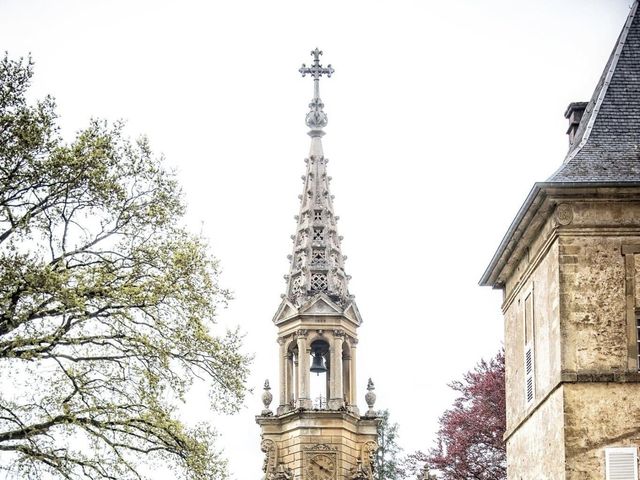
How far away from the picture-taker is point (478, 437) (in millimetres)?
57656

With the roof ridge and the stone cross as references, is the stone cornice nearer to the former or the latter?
the roof ridge

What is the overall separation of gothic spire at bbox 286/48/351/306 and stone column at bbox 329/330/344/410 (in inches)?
Result: 56.1

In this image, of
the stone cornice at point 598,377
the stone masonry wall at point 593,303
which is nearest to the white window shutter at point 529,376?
the stone masonry wall at point 593,303

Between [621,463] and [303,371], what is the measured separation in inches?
1135

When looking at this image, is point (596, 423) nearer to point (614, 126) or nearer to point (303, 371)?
point (614, 126)

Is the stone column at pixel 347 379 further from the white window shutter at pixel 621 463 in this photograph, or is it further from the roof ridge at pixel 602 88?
the white window shutter at pixel 621 463

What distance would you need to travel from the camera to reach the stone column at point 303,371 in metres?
58.3

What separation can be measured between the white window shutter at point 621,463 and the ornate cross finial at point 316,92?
34.7 meters

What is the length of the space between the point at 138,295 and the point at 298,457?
94.4 feet

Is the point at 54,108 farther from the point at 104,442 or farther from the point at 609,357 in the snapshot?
the point at 609,357

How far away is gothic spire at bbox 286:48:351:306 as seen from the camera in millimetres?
59875

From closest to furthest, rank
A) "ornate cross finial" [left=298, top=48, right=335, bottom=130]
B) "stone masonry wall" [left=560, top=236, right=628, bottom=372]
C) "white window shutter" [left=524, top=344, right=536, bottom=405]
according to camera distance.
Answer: "stone masonry wall" [left=560, top=236, right=628, bottom=372], "white window shutter" [left=524, top=344, right=536, bottom=405], "ornate cross finial" [left=298, top=48, right=335, bottom=130]

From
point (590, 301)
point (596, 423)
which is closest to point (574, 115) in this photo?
point (590, 301)

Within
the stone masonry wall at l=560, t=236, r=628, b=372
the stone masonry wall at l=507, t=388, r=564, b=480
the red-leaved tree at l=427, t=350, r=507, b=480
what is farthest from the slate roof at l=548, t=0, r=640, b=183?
the red-leaved tree at l=427, t=350, r=507, b=480
